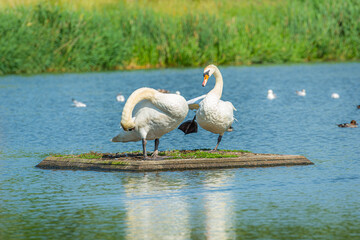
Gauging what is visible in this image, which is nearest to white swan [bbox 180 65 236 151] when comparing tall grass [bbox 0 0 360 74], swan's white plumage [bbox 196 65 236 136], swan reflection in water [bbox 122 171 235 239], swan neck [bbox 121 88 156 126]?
swan's white plumage [bbox 196 65 236 136]

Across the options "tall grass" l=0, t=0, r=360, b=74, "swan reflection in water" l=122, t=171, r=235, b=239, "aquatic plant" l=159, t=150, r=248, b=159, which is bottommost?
"tall grass" l=0, t=0, r=360, b=74

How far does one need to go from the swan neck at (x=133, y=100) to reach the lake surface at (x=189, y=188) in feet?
3.74

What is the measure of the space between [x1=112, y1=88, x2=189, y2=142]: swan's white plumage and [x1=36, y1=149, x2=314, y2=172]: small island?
2.08ft

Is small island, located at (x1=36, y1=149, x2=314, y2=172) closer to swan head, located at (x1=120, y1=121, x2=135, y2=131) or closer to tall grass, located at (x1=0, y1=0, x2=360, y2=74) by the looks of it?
swan head, located at (x1=120, y1=121, x2=135, y2=131)

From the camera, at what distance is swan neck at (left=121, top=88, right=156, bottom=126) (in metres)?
15.1

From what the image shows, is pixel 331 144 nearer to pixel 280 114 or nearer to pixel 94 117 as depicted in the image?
pixel 280 114

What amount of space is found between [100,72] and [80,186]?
1342 inches

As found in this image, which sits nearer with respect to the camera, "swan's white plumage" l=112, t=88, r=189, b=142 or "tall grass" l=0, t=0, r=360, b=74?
"swan's white plumage" l=112, t=88, r=189, b=142

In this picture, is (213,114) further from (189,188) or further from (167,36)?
(167,36)

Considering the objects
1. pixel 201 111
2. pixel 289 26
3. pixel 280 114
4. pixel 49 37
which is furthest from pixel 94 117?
pixel 289 26

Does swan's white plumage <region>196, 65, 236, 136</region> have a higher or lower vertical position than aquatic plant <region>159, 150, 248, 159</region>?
higher

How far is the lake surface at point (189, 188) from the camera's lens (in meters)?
10.7

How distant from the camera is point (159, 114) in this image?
49.7 feet

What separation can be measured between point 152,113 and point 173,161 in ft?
3.51
